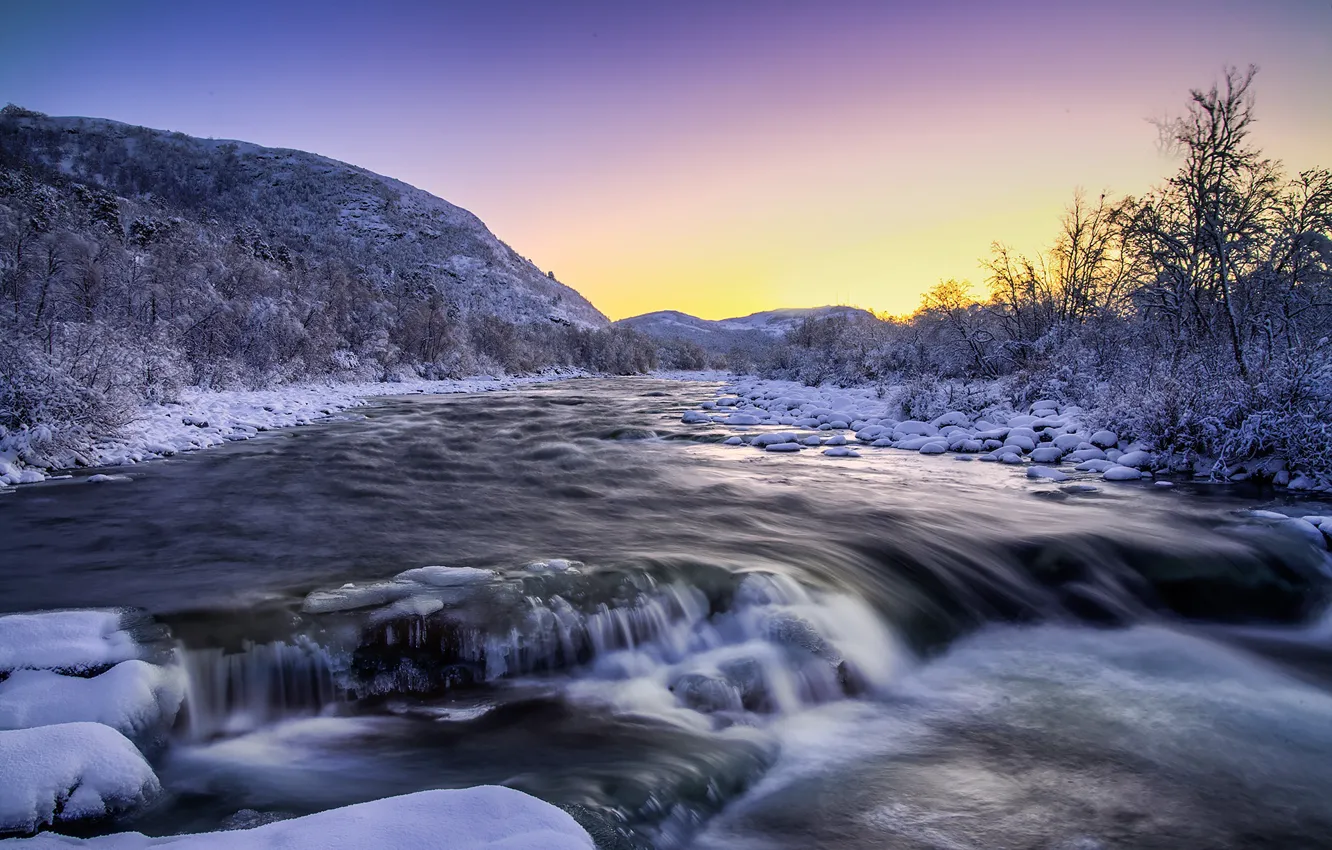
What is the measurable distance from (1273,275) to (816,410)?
10402mm

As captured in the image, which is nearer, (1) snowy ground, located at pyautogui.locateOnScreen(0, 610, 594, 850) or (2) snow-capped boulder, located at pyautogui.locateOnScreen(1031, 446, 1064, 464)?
(1) snowy ground, located at pyautogui.locateOnScreen(0, 610, 594, 850)

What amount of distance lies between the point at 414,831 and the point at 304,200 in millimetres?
127588

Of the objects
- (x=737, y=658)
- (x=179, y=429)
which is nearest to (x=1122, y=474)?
(x=737, y=658)

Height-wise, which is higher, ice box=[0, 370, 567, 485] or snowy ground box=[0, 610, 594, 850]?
ice box=[0, 370, 567, 485]

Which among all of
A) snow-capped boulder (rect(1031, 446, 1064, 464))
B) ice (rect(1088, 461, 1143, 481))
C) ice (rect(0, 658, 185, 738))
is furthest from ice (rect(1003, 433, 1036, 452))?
ice (rect(0, 658, 185, 738))

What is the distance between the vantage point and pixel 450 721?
3.54 metres

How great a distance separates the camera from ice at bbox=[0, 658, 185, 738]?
2904mm

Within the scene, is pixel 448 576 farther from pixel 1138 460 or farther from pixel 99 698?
pixel 1138 460

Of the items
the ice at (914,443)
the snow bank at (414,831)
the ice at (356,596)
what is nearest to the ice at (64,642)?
the ice at (356,596)

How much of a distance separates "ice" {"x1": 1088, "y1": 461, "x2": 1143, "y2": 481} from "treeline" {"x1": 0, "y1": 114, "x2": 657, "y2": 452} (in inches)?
603

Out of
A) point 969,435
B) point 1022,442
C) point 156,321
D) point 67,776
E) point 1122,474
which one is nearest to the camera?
point 67,776

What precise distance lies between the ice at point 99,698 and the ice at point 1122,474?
11235mm

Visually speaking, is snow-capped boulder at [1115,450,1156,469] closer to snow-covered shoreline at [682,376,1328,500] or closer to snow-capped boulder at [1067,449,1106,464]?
snow-covered shoreline at [682,376,1328,500]

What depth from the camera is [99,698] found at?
307 centimetres
